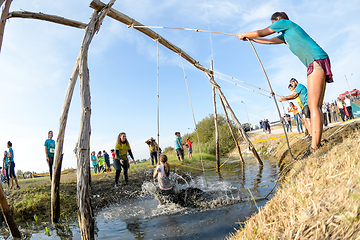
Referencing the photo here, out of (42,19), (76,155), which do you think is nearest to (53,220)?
(76,155)

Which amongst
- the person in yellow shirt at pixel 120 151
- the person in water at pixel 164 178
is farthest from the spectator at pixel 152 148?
the person in water at pixel 164 178

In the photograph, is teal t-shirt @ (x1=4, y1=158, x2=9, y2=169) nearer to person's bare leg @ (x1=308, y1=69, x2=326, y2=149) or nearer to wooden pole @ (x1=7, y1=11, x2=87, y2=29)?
wooden pole @ (x1=7, y1=11, x2=87, y2=29)

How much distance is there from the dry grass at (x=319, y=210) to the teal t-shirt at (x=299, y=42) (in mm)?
1706

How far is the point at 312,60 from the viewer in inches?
131

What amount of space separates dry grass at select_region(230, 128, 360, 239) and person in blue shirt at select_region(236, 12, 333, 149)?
123cm

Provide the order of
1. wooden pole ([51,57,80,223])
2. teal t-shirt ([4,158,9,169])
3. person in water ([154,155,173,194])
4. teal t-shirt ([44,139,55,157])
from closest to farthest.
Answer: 1. wooden pole ([51,57,80,223])
2. person in water ([154,155,173,194])
3. teal t-shirt ([44,139,55,157])
4. teal t-shirt ([4,158,9,169])

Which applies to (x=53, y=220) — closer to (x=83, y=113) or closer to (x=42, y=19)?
(x=83, y=113)

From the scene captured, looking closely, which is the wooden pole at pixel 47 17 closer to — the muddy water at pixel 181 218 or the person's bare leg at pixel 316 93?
the muddy water at pixel 181 218

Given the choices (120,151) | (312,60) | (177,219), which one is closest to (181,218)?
(177,219)

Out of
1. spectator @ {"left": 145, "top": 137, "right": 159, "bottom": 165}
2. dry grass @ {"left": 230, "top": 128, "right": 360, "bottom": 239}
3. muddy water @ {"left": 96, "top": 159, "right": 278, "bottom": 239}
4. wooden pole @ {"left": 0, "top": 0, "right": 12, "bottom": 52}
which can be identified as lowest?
muddy water @ {"left": 96, "top": 159, "right": 278, "bottom": 239}

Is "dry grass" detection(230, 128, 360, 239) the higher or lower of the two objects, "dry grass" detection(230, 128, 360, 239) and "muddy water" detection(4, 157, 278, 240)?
the higher

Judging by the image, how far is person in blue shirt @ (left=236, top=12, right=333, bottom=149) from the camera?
329cm

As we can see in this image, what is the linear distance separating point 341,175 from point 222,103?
8723 mm

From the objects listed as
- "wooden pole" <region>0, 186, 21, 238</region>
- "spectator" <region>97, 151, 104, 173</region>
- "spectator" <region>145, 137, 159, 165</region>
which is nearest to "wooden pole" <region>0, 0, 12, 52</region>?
"wooden pole" <region>0, 186, 21, 238</region>
